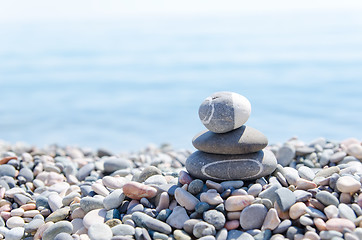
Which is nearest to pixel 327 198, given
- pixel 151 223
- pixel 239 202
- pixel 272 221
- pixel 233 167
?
pixel 272 221

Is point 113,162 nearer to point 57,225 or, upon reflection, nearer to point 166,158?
point 166,158

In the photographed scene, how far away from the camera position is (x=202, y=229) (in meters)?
2.91

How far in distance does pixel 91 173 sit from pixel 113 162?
285 mm

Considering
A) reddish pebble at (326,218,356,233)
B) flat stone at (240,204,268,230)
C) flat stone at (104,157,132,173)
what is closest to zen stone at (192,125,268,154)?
flat stone at (240,204,268,230)

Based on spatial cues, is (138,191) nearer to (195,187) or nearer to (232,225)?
(195,187)

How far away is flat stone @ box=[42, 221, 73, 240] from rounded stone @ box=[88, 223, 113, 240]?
27cm

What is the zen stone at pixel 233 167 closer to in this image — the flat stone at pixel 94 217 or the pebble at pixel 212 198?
the pebble at pixel 212 198

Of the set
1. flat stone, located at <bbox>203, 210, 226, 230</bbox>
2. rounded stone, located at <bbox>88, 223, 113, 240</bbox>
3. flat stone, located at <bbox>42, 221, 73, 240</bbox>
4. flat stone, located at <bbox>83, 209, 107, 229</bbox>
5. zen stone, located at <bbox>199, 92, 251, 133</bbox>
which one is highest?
zen stone, located at <bbox>199, 92, 251, 133</bbox>

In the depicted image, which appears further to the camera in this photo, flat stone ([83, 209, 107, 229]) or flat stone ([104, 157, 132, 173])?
flat stone ([104, 157, 132, 173])

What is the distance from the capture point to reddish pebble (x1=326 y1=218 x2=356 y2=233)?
2.70 m

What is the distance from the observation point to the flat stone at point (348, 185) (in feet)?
9.87

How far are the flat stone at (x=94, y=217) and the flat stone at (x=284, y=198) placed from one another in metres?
1.30

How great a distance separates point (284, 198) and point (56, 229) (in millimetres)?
1672

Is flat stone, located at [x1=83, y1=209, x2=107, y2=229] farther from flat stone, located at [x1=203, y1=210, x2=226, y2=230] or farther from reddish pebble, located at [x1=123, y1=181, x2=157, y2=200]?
flat stone, located at [x1=203, y1=210, x2=226, y2=230]
